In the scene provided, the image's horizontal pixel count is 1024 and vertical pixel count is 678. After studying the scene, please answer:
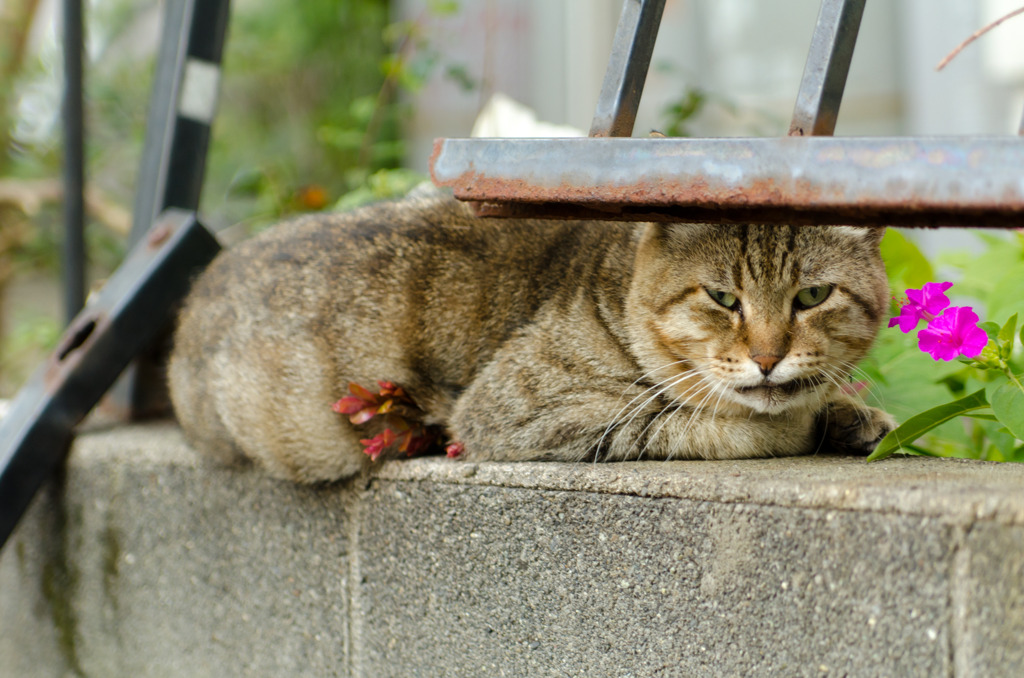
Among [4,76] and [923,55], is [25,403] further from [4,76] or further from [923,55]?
[4,76]

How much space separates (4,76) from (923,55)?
6.32 metres

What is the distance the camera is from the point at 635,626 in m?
1.58

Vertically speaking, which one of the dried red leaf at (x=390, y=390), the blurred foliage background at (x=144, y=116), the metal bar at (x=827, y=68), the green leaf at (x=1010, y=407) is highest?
the metal bar at (x=827, y=68)

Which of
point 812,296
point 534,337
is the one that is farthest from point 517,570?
point 812,296

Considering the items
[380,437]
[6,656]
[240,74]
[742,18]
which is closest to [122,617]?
[6,656]

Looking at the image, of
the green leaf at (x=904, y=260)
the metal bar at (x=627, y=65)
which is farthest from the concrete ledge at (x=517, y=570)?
the green leaf at (x=904, y=260)

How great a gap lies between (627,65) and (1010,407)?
966 millimetres

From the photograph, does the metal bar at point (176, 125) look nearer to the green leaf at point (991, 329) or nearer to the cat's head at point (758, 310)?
the cat's head at point (758, 310)

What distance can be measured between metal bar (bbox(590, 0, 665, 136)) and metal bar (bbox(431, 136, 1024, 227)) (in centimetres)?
9

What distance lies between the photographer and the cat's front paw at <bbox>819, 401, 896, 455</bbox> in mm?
1916

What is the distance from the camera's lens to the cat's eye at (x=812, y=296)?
6.40ft

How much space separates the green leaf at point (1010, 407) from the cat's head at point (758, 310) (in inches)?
14.3

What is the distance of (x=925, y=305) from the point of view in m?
1.79

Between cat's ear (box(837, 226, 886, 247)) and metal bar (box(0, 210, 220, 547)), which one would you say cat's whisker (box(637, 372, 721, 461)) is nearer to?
cat's ear (box(837, 226, 886, 247))
